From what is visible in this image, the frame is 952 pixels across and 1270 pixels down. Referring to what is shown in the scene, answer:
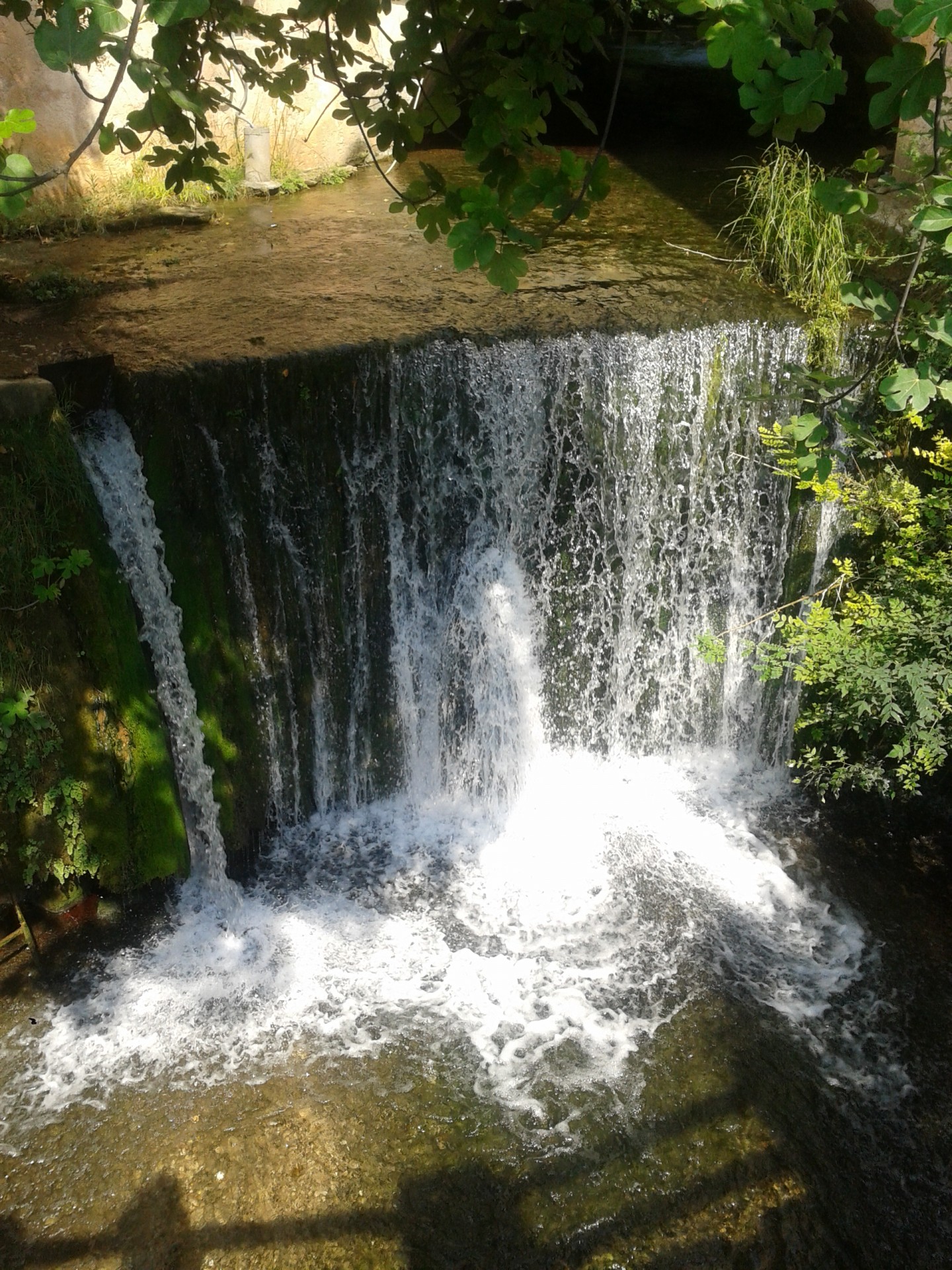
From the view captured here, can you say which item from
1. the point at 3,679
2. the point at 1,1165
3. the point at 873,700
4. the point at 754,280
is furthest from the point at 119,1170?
the point at 754,280

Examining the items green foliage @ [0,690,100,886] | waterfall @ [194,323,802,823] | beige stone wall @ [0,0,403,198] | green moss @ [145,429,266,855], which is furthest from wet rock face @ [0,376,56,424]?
beige stone wall @ [0,0,403,198]

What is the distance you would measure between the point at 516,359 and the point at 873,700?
2.65m

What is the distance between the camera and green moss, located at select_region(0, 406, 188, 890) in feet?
14.2

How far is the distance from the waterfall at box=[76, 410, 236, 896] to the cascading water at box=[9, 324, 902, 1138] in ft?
0.07

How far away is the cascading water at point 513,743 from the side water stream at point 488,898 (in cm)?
2

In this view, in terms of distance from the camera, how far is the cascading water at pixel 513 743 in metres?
4.59

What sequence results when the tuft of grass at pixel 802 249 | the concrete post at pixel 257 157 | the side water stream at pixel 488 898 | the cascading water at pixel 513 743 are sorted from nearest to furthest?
the side water stream at pixel 488 898 < the cascading water at pixel 513 743 < the tuft of grass at pixel 802 249 < the concrete post at pixel 257 157

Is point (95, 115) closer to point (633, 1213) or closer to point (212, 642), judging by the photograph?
point (212, 642)

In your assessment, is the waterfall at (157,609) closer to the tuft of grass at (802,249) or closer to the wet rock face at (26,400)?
the wet rock face at (26,400)

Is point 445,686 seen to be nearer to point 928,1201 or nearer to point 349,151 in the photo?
point 928,1201

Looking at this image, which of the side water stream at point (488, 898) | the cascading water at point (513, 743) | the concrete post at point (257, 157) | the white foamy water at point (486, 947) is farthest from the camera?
the concrete post at point (257, 157)

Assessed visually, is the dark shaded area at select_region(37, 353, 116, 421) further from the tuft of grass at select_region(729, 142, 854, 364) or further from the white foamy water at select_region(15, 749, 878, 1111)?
the tuft of grass at select_region(729, 142, 854, 364)

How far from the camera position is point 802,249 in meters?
6.04

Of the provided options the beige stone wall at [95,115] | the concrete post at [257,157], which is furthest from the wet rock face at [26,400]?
the concrete post at [257,157]
